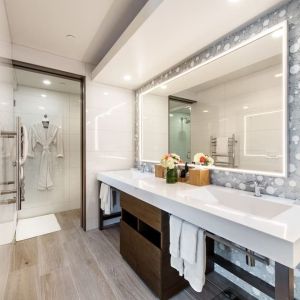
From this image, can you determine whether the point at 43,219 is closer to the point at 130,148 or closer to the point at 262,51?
the point at 130,148

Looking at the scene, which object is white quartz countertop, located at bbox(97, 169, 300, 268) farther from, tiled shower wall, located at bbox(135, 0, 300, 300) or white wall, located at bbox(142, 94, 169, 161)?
white wall, located at bbox(142, 94, 169, 161)

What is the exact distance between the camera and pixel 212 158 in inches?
68.7

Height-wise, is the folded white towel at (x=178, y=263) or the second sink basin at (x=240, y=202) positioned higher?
the second sink basin at (x=240, y=202)

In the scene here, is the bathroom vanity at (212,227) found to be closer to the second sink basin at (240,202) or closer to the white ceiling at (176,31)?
the second sink basin at (240,202)

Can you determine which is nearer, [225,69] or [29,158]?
[225,69]

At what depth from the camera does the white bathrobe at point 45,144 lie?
10.6ft

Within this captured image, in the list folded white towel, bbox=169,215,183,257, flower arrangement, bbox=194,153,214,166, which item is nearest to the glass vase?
flower arrangement, bbox=194,153,214,166

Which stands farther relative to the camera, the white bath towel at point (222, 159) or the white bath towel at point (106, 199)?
the white bath towel at point (106, 199)

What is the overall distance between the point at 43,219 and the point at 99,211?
113 centimetres

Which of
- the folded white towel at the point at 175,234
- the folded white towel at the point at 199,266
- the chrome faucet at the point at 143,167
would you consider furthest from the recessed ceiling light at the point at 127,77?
the folded white towel at the point at 199,266

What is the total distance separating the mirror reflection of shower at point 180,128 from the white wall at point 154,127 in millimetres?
118

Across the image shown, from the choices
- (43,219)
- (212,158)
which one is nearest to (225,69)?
(212,158)

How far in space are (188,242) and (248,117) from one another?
1.05 metres

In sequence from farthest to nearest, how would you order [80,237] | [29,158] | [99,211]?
[29,158]
[99,211]
[80,237]
